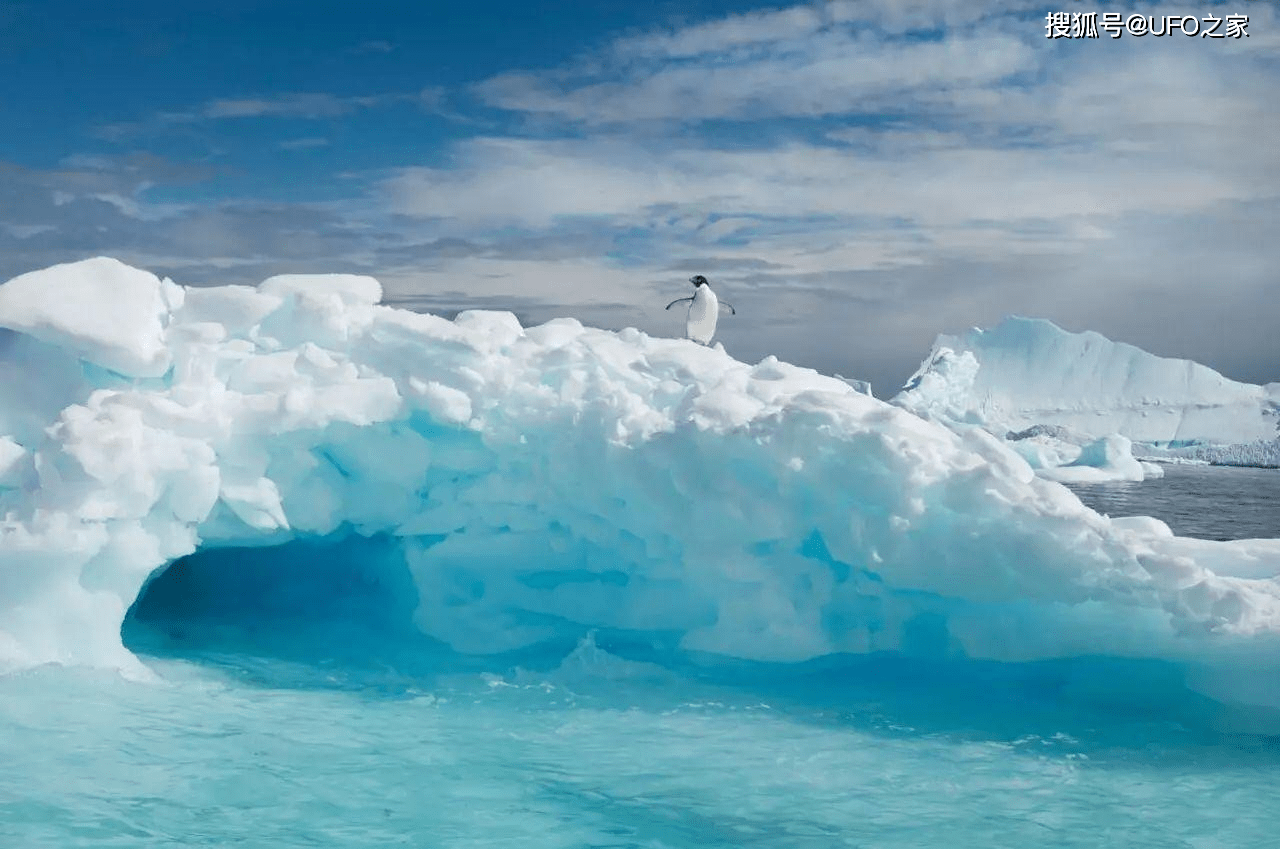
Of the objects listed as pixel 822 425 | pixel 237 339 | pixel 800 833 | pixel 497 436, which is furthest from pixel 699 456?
pixel 237 339

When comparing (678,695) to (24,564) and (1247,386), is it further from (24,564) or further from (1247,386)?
(1247,386)

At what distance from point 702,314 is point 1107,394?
108ft

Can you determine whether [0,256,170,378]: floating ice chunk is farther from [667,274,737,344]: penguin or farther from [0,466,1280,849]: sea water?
[667,274,737,344]: penguin

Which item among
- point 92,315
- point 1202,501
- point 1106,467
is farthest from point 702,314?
point 1106,467

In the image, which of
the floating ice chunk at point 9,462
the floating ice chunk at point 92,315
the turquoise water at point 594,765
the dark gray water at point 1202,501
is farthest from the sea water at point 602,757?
the dark gray water at point 1202,501

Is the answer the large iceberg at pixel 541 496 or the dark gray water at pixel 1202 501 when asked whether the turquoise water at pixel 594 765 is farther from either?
the dark gray water at pixel 1202 501

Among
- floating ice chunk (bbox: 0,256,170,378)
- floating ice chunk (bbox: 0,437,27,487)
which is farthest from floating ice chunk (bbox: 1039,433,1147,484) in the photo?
floating ice chunk (bbox: 0,437,27,487)

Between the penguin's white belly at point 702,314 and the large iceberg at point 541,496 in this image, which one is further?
the penguin's white belly at point 702,314

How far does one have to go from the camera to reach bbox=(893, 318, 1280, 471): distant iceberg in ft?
130

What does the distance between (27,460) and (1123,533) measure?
6.95m

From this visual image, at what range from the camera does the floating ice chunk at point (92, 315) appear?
7.81 metres

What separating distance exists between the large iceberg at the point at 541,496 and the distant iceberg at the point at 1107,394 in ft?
103

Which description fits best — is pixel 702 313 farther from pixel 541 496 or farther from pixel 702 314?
pixel 541 496

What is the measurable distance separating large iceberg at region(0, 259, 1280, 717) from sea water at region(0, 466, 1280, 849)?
0.35 meters
